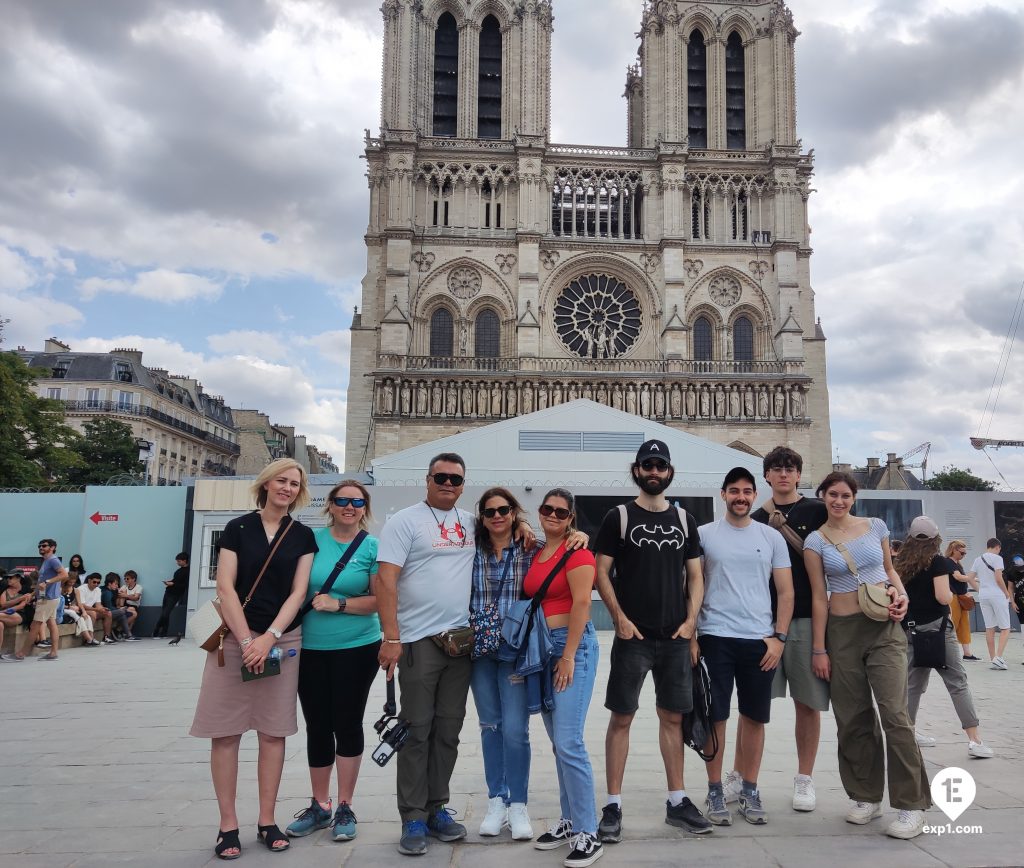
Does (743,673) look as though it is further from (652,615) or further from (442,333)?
(442,333)

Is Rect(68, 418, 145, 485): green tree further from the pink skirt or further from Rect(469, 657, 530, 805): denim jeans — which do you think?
Rect(469, 657, 530, 805): denim jeans

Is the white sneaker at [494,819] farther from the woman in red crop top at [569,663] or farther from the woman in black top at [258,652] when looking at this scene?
the woman in black top at [258,652]

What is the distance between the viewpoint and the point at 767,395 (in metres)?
31.8

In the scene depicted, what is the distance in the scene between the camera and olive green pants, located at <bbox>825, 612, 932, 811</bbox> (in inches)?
159

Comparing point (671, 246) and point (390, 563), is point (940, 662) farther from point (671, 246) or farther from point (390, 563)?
point (671, 246)

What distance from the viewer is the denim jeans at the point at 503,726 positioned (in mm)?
4000

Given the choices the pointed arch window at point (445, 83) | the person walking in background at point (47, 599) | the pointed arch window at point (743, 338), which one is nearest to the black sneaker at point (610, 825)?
the person walking in background at point (47, 599)

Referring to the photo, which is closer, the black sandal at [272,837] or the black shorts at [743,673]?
the black sandal at [272,837]

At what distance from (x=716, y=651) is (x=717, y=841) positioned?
928mm

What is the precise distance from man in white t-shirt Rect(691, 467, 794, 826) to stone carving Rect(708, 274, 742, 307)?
102 ft

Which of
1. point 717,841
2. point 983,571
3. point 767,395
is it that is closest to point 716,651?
point 717,841

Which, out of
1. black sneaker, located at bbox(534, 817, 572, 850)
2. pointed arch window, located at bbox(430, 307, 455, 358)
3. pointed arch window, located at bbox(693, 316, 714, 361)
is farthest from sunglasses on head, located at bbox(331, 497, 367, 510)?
pointed arch window, located at bbox(693, 316, 714, 361)

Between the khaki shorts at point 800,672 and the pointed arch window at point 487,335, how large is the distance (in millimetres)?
28856

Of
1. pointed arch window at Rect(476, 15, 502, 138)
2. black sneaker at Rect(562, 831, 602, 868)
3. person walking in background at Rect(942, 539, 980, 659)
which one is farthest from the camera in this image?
pointed arch window at Rect(476, 15, 502, 138)
